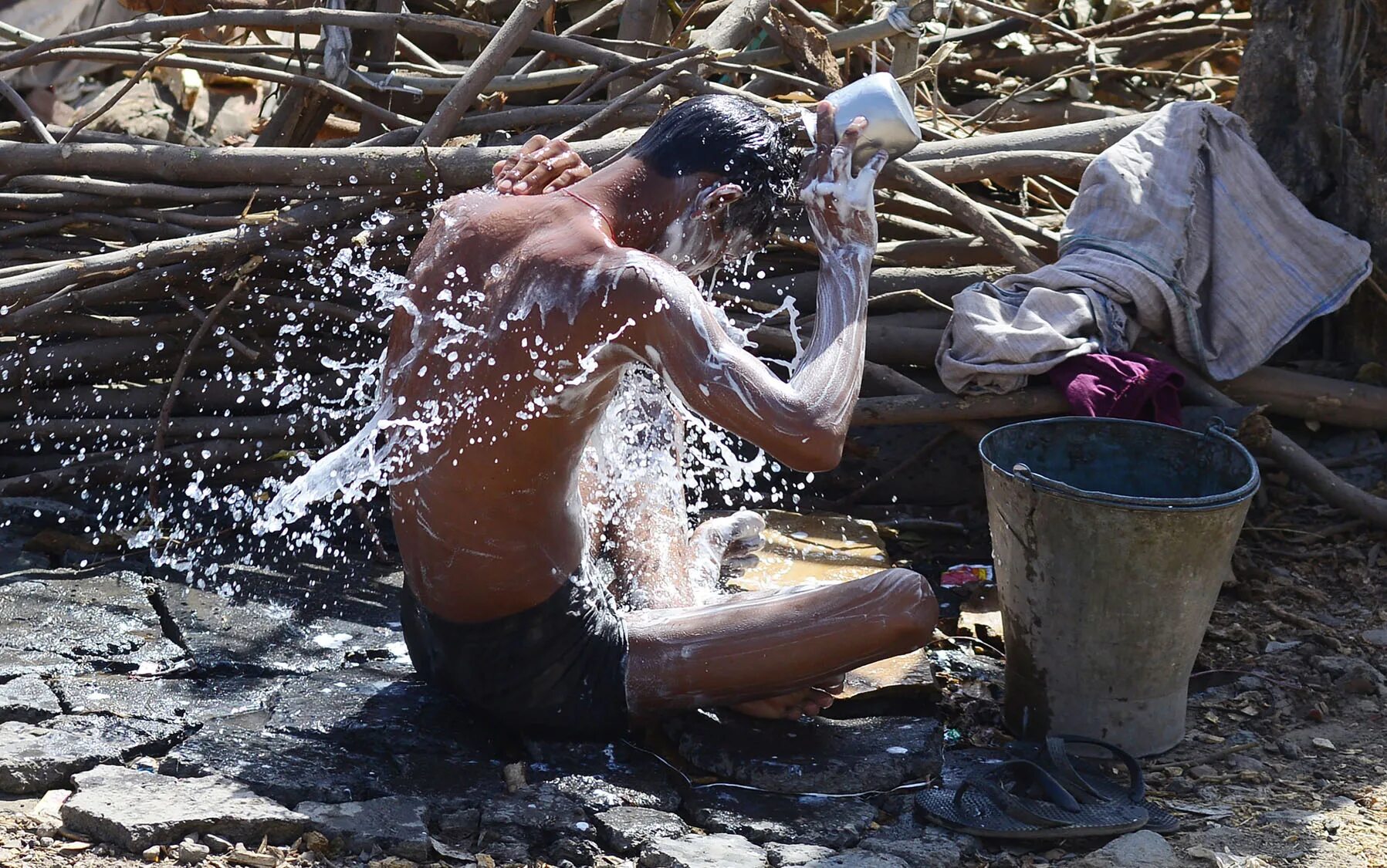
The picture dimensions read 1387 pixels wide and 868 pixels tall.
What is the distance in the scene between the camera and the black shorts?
9.70 feet

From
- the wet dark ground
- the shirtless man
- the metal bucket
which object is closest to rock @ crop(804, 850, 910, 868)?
the wet dark ground

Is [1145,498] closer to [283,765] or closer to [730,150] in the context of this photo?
[730,150]

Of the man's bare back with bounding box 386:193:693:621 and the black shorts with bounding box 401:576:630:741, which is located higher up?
the man's bare back with bounding box 386:193:693:621

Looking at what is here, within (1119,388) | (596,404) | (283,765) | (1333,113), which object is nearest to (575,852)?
(283,765)

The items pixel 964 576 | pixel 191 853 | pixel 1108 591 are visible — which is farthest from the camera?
pixel 964 576

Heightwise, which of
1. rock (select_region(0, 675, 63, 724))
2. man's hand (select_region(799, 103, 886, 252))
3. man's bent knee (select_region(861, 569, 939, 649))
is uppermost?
man's hand (select_region(799, 103, 886, 252))

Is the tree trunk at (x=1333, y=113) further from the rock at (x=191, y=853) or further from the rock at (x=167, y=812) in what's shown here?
the rock at (x=191, y=853)

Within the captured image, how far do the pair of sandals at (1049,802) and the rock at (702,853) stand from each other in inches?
17.1

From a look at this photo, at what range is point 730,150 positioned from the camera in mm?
2803

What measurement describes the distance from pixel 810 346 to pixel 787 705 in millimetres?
837

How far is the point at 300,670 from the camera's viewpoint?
3.36m

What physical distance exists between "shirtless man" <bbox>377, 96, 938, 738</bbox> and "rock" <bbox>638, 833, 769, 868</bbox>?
1.38 ft

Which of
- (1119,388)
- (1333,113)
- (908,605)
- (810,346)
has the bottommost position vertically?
(908,605)

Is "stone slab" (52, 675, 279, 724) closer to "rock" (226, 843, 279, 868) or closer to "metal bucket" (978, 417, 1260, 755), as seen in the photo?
"rock" (226, 843, 279, 868)
